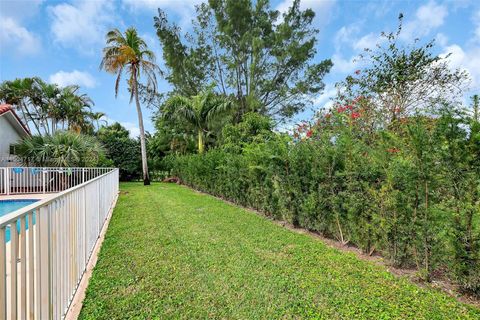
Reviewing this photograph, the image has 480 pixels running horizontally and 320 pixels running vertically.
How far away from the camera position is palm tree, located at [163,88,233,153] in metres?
16.4

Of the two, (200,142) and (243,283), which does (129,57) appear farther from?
(243,283)

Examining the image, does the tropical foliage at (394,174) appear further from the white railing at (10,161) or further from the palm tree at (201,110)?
the white railing at (10,161)

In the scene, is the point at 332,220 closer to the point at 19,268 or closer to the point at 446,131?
the point at 446,131

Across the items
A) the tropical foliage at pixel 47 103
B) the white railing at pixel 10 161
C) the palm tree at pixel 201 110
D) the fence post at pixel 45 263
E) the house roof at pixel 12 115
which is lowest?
the fence post at pixel 45 263

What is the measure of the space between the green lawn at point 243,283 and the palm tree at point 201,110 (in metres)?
11.8

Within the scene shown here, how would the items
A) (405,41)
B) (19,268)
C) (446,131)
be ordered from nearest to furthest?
(19,268) < (446,131) < (405,41)

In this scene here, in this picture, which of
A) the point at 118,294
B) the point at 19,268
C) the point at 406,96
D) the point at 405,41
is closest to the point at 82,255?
the point at 118,294

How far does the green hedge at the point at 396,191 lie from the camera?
9.15ft

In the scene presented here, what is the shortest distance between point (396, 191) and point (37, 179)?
14232 millimetres

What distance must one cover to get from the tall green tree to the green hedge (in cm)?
1336

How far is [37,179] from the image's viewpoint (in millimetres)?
12227

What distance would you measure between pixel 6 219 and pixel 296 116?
20.1 meters

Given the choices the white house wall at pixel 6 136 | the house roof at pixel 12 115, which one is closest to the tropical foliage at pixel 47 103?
the house roof at pixel 12 115

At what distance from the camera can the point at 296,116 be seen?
803 inches
